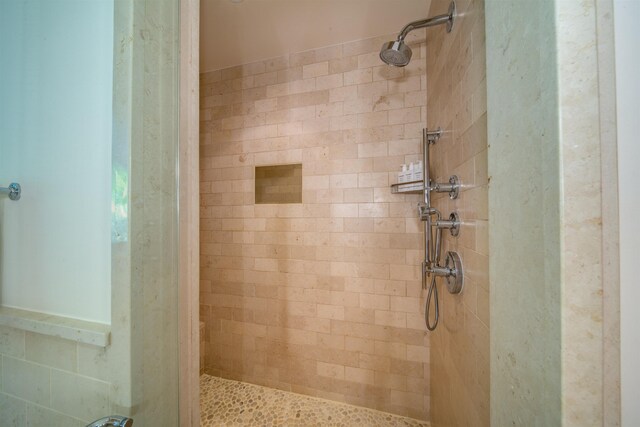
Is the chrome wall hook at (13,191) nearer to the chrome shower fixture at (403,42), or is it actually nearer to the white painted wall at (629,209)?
the white painted wall at (629,209)

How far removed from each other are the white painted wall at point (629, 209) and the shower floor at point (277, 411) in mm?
1584

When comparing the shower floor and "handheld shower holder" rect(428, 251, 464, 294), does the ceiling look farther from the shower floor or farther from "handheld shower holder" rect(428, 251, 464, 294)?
the shower floor

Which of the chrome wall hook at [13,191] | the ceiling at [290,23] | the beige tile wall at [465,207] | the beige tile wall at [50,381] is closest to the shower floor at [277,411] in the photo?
the beige tile wall at [465,207]

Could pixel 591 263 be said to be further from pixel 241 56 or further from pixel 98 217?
pixel 241 56

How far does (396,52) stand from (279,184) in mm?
1166

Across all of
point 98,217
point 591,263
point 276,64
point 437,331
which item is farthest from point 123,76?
point 437,331

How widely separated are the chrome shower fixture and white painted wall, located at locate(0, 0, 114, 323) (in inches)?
47.4

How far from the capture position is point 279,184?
177 cm

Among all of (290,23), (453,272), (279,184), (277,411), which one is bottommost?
(277,411)

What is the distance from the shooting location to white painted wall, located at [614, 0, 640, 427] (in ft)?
1.04

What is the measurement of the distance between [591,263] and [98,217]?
3.52ft

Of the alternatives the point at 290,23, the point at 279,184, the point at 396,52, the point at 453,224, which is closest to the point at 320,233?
the point at 279,184

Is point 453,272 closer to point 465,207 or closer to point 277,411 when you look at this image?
point 465,207

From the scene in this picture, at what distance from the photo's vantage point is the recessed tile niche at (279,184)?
5.68ft
